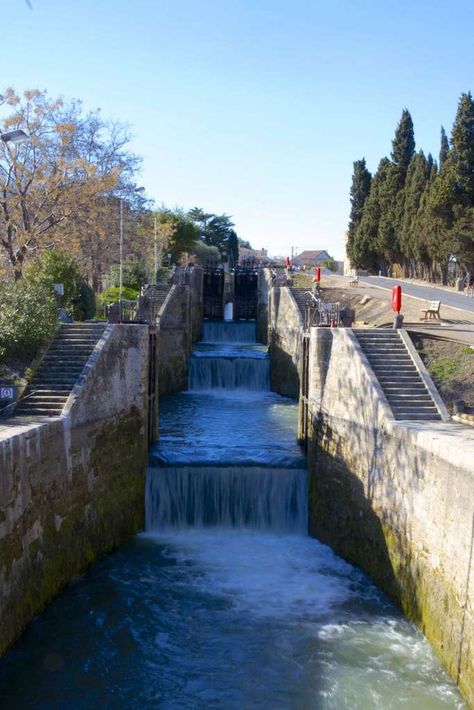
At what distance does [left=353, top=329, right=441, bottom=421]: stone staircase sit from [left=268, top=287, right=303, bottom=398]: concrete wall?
931 cm

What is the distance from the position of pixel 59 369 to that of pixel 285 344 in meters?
15.6

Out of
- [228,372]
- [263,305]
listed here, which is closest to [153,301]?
[228,372]

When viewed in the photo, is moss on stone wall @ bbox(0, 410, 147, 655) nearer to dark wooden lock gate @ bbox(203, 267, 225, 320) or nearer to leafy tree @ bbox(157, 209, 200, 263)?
A: dark wooden lock gate @ bbox(203, 267, 225, 320)

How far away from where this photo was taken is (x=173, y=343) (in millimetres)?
32438

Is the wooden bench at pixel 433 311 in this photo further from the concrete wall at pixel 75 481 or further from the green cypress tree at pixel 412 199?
the green cypress tree at pixel 412 199

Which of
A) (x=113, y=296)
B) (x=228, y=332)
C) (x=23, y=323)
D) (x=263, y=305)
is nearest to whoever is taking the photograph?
(x=23, y=323)

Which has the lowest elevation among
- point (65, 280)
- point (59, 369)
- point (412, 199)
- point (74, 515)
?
point (74, 515)

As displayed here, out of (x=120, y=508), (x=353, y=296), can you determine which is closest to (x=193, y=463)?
(x=120, y=508)

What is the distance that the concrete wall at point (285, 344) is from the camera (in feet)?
97.2

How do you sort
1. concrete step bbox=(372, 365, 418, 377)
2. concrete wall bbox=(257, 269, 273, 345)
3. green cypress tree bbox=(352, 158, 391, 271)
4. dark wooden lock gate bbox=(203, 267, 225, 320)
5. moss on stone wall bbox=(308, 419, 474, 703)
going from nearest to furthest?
moss on stone wall bbox=(308, 419, 474, 703)
concrete step bbox=(372, 365, 418, 377)
concrete wall bbox=(257, 269, 273, 345)
dark wooden lock gate bbox=(203, 267, 225, 320)
green cypress tree bbox=(352, 158, 391, 271)

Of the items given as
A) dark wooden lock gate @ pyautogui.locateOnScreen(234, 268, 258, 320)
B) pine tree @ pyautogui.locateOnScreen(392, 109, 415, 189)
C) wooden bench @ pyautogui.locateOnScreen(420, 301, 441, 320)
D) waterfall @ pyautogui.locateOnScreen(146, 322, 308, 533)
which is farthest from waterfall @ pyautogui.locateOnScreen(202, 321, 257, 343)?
pine tree @ pyautogui.locateOnScreen(392, 109, 415, 189)

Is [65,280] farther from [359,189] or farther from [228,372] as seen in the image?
[359,189]

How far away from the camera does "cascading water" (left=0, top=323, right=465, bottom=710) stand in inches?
441

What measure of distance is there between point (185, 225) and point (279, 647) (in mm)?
57840
